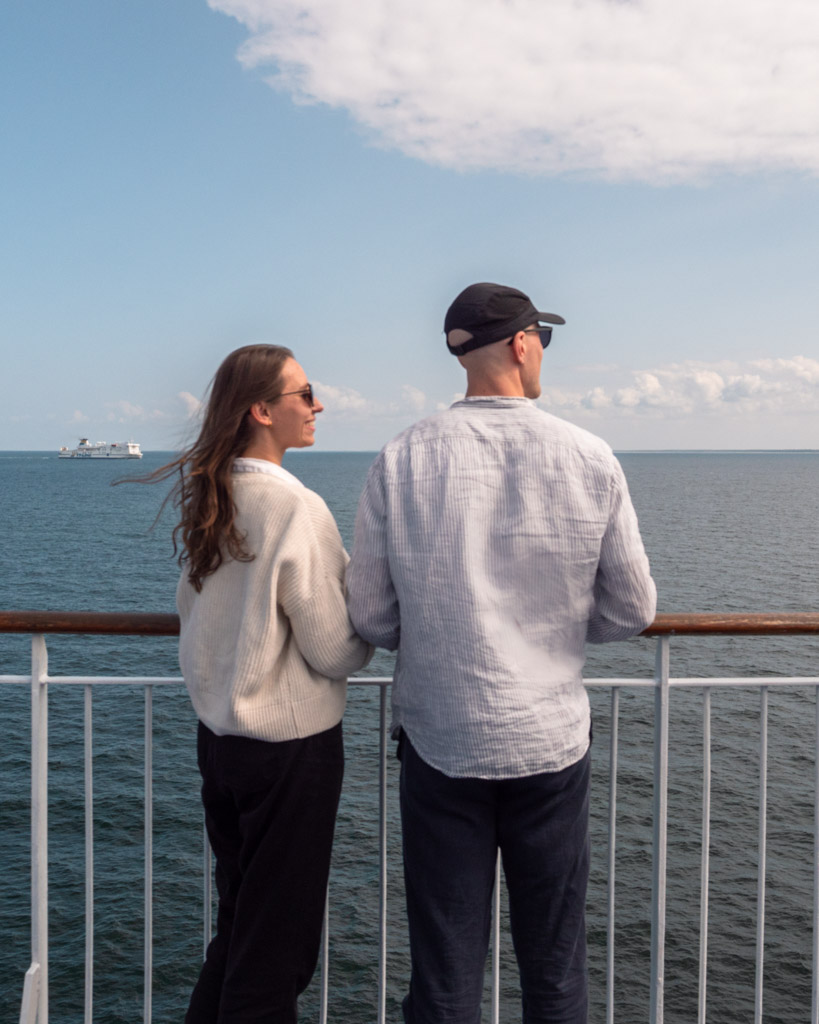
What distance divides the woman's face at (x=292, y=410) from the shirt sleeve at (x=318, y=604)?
0.16m

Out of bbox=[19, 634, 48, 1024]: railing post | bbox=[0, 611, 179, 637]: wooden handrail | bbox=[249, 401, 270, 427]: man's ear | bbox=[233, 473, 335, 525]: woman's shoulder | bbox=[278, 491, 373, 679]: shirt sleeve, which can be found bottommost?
bbox=[19, 634, 48, 1024]: railing post

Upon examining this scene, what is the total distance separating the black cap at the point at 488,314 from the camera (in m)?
1.54

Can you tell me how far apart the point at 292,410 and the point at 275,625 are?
16.7 inches

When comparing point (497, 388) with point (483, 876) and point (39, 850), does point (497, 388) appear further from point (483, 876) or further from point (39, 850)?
point (39, 850)

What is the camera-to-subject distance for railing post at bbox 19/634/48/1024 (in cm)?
205

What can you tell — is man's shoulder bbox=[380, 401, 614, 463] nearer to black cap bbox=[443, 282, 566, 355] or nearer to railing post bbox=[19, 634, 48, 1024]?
black cap bbox=[443, 282, 566, 355]

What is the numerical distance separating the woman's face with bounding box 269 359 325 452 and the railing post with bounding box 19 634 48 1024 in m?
0.83

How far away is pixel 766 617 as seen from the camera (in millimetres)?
2041

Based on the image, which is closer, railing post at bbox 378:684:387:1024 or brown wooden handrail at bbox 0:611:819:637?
brown wooden handrail at bbox 0:611:819:637

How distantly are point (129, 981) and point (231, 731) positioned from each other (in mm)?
9696

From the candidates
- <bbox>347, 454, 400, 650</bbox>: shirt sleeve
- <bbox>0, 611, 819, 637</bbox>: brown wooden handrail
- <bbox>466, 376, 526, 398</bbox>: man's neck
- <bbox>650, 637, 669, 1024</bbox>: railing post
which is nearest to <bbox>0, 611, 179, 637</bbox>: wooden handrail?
<bbox>0, 611, 819, 637</bbox>: brown wooden handrail

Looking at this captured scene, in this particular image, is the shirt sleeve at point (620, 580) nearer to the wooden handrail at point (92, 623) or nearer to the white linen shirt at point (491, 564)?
the white linen shirt at point (491, 564)

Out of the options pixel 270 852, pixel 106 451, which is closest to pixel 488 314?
pixel 270 852

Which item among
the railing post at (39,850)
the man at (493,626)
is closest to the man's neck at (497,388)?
the man at (493,626)
